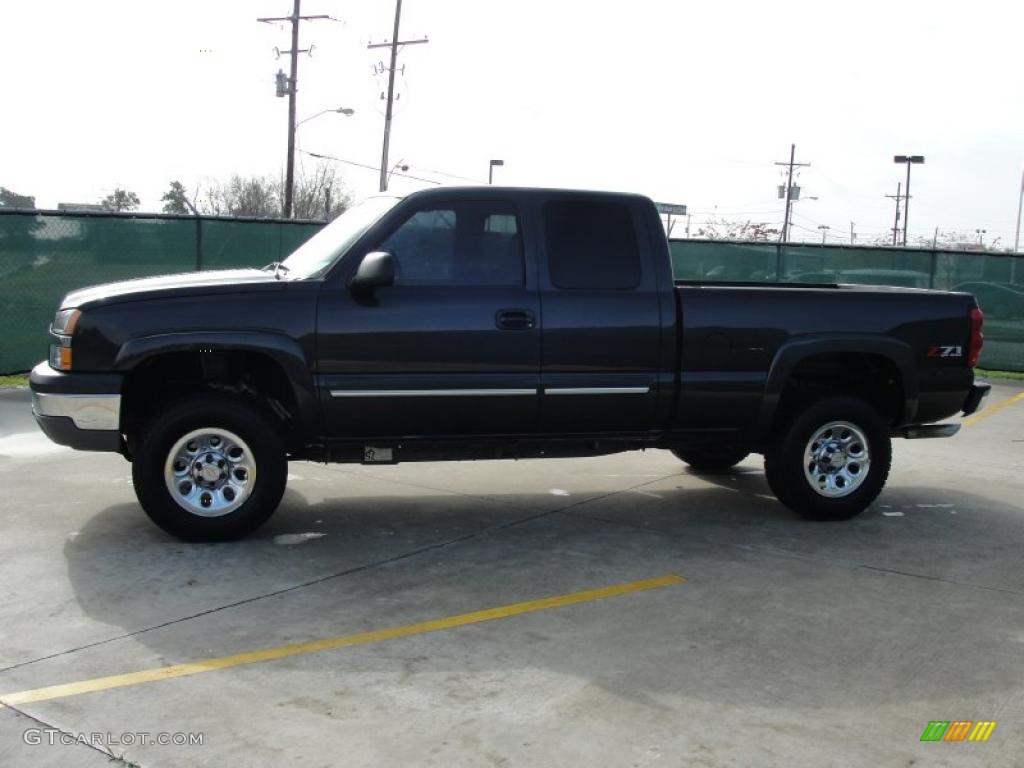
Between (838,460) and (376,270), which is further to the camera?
(838,460)

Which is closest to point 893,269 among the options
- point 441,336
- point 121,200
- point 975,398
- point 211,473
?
point 975,398

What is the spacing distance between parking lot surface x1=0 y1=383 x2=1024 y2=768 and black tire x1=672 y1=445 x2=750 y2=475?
0.33m

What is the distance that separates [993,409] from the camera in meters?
12.9

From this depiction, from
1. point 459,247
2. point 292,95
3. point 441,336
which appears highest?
point 292,95

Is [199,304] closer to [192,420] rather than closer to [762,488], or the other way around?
[192,420]

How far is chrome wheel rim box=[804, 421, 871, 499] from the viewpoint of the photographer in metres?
7.21

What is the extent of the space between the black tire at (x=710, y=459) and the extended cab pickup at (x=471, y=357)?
829 millimetres

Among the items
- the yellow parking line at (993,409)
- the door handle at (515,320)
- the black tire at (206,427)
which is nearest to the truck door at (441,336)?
the door handle at (515,320)

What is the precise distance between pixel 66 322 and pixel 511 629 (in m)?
3.12

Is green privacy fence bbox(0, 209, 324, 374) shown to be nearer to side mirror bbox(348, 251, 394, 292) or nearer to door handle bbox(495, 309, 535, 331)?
side mirror bbox(348, 251, 394, 292)

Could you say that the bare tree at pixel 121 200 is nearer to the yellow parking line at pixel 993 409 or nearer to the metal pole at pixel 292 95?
the metal pole at pixel 292 95

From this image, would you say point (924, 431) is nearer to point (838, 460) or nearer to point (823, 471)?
point (838, 460)

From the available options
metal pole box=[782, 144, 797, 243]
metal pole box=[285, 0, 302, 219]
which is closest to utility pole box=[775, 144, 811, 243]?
metal pole box=[782, 144, 797, 243]

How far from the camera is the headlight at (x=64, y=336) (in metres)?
6.17
